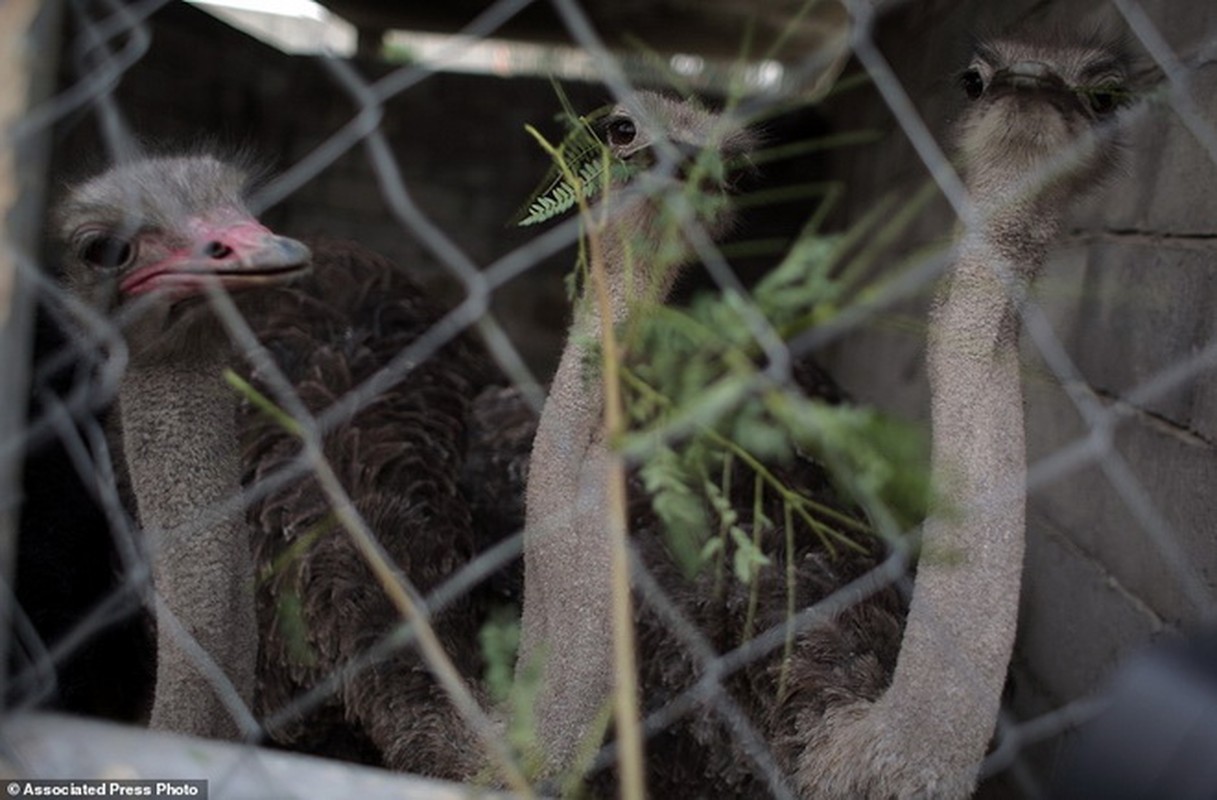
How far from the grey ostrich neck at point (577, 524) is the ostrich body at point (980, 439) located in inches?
14.4

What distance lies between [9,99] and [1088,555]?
78.5 inches

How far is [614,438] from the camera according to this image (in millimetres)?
987

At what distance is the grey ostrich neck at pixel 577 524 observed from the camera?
1.65 meters

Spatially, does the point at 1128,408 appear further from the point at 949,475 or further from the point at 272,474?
the point at 272,474

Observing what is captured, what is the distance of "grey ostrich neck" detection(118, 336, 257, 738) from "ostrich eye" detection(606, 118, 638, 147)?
67 cm

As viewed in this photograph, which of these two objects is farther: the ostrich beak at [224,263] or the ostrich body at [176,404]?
the ostrich body at [176,404]


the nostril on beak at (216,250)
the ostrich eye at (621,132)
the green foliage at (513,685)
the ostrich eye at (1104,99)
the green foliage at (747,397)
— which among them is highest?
the ostrich eye at (621,132)

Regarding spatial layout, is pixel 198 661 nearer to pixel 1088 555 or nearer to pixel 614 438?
pixel 614 438

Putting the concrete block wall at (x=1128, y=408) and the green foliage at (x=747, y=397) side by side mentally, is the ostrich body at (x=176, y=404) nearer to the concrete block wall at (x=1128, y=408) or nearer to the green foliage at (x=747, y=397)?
the green foliage at (x=747, y=397)

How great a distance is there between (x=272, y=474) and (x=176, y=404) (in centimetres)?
67

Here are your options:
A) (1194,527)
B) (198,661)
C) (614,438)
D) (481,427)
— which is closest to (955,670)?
(1194,527)

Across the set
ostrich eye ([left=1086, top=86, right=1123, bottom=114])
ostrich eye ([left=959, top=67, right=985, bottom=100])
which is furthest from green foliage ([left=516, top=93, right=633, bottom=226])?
ostrich eye ([left=1086, top=86, right=1123, bottom=114])

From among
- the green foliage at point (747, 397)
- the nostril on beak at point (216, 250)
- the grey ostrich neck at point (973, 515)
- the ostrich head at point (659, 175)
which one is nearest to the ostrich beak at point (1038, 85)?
the grey ostrich neck at point (973, 515)

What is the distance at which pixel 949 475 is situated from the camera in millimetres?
1589
